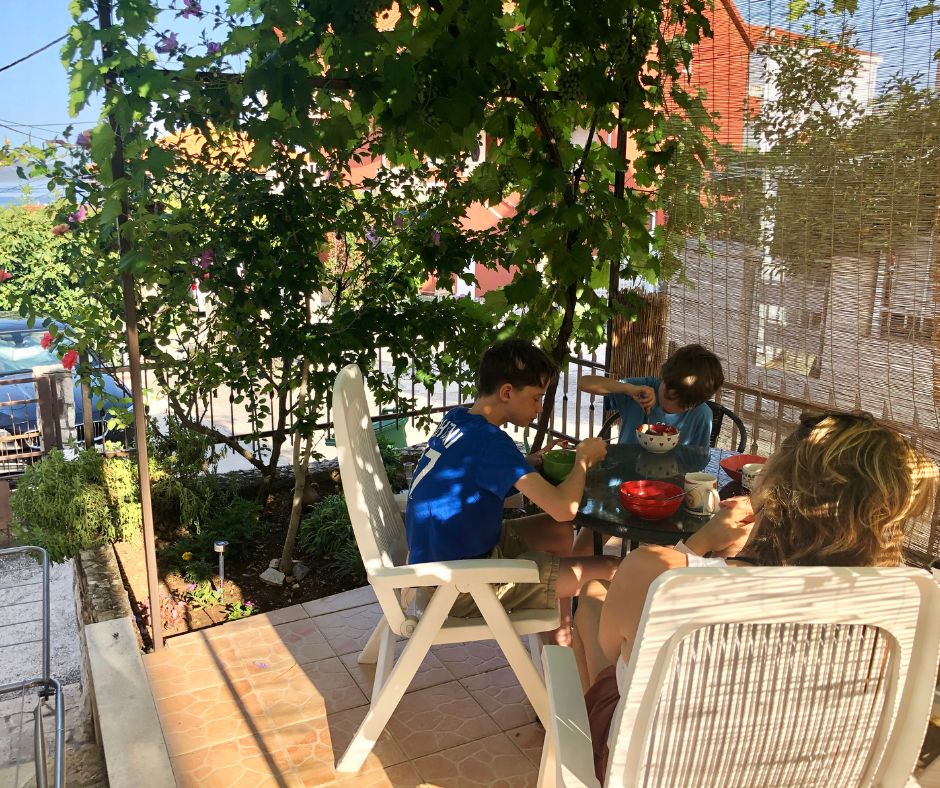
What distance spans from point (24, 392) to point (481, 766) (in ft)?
16.6

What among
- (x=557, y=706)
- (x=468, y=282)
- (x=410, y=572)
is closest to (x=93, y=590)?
(x=410, y=572)

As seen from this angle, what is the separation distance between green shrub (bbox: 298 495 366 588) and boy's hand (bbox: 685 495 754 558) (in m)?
1.99

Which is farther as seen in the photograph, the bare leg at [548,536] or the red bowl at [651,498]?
the bare leg at [548,536]

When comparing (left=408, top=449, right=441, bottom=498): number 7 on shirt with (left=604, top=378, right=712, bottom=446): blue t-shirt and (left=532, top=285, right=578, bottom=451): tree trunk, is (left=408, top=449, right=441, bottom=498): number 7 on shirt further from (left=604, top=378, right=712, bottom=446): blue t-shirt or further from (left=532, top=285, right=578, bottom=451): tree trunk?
(left=604, top=378, right=712, bottom=446): blue t-shirt

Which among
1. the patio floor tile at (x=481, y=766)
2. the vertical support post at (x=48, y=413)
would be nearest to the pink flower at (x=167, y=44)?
the patio floor tile at (x=481, y=766)

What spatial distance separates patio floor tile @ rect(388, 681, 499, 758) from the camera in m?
2.51

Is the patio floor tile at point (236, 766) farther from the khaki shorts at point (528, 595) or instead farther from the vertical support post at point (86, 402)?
the vertical support post at point (86, 402)

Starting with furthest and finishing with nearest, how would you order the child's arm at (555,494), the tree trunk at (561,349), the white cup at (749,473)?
the tree trunk at (561,349), the white cup at (749,473), the child's arm at (555,494)

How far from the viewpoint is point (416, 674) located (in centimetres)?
287

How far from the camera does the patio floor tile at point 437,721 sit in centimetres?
251

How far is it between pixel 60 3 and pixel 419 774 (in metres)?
2.55

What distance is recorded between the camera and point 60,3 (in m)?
2.55

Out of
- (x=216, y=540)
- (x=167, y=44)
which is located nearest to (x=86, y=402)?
(x=216, y=540)

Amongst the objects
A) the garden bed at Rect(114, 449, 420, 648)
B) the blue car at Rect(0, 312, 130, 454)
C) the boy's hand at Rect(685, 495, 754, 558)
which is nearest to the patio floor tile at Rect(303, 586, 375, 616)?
the garden bed at Rect(114, 449, 420, 648)
